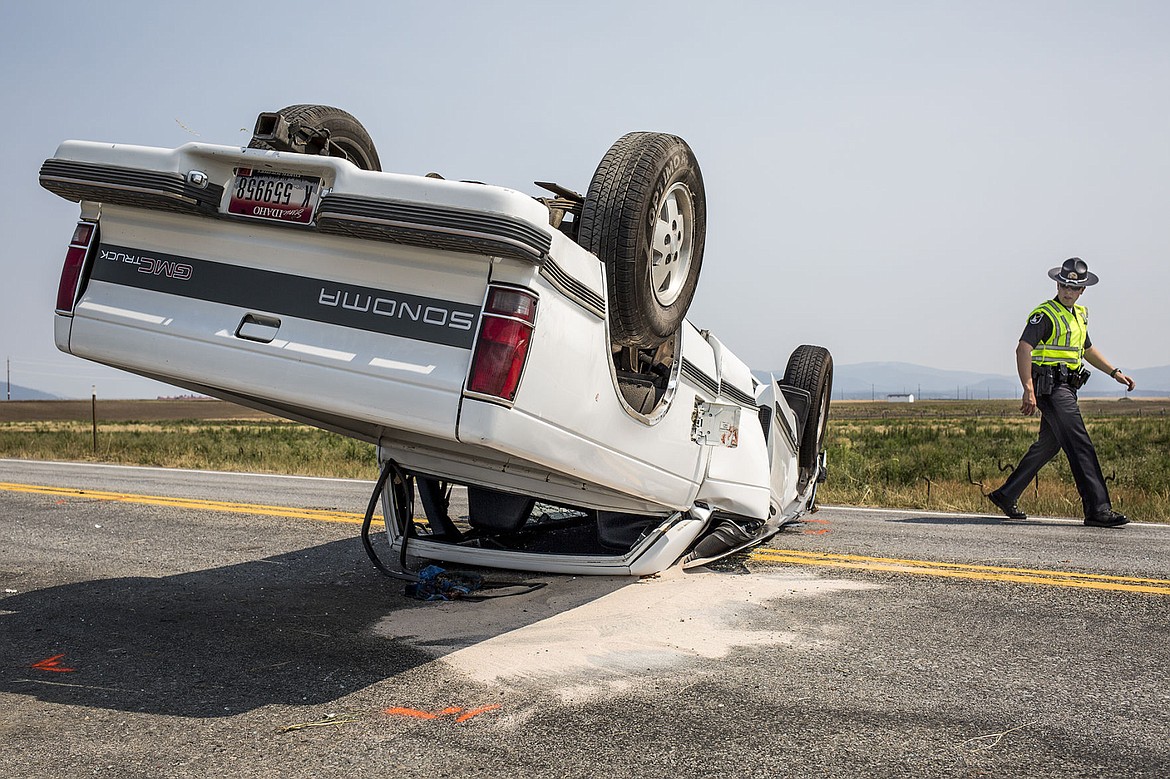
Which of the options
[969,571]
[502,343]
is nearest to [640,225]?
[502,343]

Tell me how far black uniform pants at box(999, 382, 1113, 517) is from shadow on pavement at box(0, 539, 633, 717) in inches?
188

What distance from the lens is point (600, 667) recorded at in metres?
3.81

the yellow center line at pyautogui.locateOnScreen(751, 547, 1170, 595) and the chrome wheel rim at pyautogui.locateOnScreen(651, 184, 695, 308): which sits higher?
the chrome wheel rim at pyautogui.locateOnScreen(651, 184, 695, 308)

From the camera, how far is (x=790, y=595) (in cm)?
510

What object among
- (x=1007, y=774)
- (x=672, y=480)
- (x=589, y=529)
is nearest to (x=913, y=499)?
(x=589, y=529)

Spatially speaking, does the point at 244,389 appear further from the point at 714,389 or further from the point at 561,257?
the point at 714,389

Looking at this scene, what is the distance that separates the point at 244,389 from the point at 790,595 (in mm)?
2880

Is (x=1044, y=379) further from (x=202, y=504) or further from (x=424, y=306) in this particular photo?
(x=202, y=504)

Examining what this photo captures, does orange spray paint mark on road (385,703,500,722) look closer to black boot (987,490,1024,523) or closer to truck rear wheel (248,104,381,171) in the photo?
truck rear wheel (248,104,381,171)

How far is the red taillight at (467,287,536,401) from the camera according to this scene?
3.48 m

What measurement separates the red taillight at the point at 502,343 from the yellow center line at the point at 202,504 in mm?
4875

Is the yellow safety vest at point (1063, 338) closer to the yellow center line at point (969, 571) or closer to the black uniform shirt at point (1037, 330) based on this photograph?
the black uniform shirt at point (1037, 330)

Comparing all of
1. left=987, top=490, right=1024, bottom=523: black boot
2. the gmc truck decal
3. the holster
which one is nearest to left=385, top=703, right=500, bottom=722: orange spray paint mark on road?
the gmc truck decal

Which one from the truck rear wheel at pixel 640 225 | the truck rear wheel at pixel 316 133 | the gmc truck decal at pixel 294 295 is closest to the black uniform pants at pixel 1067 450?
the truck rear wheel at pixel 640 225
